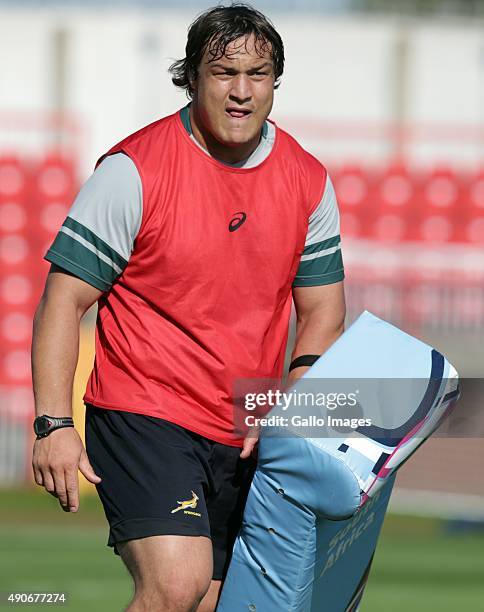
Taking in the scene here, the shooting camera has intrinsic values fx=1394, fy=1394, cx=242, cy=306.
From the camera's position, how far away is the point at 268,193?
4816 millimetres

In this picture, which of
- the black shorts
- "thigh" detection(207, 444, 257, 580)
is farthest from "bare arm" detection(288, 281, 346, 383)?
the black shorts

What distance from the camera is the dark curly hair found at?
15.4 feet

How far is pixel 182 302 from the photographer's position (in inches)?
183

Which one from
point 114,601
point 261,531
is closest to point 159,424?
point 261,531

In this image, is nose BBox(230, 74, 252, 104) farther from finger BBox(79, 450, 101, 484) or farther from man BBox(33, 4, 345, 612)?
finger BBox(79, 450, 101, 484)

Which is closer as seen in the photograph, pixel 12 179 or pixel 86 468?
pixel 86 468

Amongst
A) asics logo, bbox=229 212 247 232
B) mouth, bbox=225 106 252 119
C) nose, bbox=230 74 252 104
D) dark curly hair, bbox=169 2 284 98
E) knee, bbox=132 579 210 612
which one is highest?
dark curly hair, bbox=169 2 284 98

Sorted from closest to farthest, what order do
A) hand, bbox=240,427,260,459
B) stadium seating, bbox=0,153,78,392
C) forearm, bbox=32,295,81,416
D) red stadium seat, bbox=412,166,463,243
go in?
forearm, bbox=32,295,81,416, hand, bbox=240,427,260,459, stadium seating, bbox=0,153,78,392, red stadium seat, bbox=412,166,463,243

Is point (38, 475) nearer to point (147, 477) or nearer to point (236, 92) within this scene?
point (147, 477)

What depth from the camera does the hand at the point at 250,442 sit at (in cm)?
478

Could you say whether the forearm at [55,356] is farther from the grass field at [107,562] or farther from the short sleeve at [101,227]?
the grass field at [107,562]

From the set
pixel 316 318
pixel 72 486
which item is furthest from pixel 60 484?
pixel 316 318

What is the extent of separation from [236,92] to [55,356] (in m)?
1.06

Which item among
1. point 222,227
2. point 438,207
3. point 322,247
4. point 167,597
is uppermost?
point 222,227
